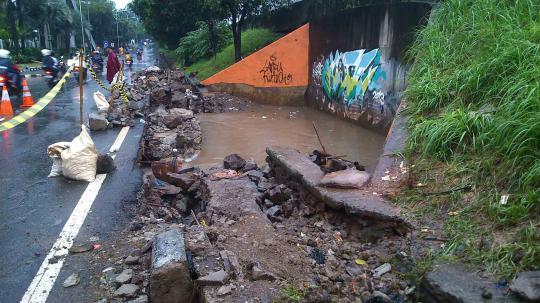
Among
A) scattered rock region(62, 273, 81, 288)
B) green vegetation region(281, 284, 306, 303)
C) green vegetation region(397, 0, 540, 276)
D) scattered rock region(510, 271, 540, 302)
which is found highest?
green vegetation region(397, 0, 540, 276)

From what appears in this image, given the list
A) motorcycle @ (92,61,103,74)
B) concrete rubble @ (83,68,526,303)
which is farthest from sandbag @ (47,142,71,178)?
motorcycle @ (92,61,103,74)

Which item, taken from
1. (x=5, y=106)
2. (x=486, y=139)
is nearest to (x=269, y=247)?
(x=486, y=139)

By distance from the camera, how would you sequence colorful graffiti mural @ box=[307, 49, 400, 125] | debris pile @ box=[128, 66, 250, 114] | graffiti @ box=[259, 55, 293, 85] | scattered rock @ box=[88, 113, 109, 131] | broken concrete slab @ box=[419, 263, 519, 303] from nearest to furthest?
broken concrete slab @ box=[419, 263, 519, 303] → scattered rock @ box=[88, 113, 109, 131] → colorful graffiti mural @ box=[307, 49, 400, 125] → debris pile @ box=[128, 66, 250, 114] → graffiti @ box=[259, 55, 293, 85]

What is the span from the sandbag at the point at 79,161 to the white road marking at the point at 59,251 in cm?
21

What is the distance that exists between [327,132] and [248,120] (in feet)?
9.43

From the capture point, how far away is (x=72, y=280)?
A: 3684mm

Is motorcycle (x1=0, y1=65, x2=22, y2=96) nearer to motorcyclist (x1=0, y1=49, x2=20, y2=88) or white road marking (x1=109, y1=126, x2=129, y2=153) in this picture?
motorcyclist (x1=0, y1=49, x2=20, y2=88)

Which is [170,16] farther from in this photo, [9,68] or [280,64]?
[9,68]

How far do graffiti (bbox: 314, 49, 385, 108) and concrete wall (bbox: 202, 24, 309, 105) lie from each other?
162 centimetres

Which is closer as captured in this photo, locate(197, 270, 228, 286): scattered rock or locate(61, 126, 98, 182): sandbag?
locate(197, 270, 228, 286): scattered rock

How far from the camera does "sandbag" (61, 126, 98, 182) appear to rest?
6285mm

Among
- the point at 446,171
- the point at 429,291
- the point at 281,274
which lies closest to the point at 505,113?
the point at 446,171

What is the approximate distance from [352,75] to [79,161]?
8211 millimetres

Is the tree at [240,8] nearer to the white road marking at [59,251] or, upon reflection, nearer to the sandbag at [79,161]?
the sandbag at [79,161]
